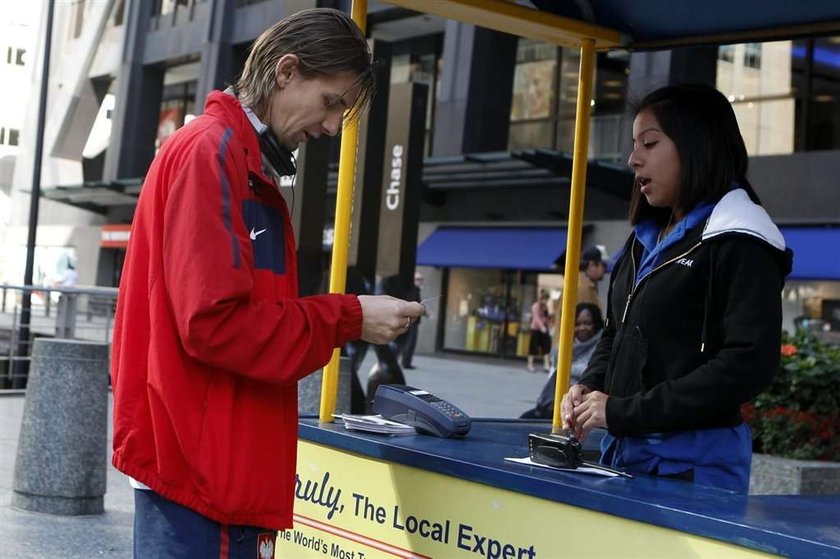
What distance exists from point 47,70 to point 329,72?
19.2 metres

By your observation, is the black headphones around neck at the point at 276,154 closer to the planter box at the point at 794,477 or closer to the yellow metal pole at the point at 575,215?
the yellow metal pole at the point at 575,215

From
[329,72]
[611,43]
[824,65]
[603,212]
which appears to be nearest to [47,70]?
[603,212]

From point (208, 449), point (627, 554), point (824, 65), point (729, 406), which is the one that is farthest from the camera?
point (824, 65)

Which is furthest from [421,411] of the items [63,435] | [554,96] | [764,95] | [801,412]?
[554,96]

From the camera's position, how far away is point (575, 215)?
4195 mm

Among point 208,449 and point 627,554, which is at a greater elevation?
point 208,449

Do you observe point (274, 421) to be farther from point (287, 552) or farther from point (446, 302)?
point (446, 302)

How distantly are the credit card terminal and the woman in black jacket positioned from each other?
0.46 m

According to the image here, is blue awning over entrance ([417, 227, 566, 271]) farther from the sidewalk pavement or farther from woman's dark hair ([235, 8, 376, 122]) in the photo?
woman's dark hair ([235, 8, 376, 122])

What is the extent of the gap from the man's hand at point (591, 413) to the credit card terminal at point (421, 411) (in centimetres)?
57

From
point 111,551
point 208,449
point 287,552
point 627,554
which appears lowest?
point 111,551

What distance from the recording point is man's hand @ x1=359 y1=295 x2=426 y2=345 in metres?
2.44

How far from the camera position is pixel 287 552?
365 centimetres

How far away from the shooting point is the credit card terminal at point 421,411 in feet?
11.5
